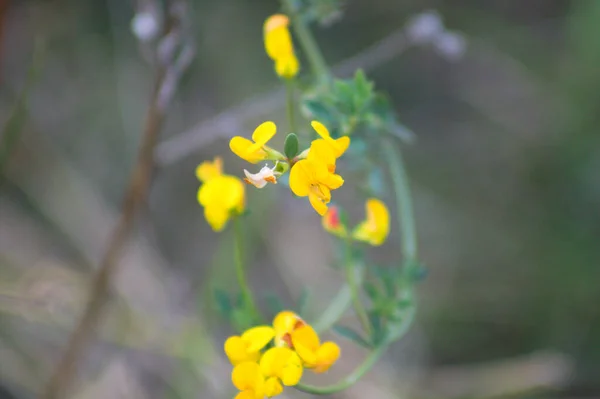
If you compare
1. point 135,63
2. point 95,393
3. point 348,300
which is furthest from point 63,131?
point 348,300

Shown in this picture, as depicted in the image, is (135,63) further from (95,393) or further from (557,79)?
(557,79)

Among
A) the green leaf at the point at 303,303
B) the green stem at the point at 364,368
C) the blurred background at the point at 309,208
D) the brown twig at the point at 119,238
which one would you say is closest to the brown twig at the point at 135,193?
the brown twig at the point at 119,238

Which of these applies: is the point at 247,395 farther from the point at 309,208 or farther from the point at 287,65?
the point at 309,208

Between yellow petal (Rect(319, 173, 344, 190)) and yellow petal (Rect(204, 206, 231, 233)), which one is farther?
yellow petal (Rect(204, 206, 231, 233))

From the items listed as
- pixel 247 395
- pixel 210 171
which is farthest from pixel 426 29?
pixel 247 395

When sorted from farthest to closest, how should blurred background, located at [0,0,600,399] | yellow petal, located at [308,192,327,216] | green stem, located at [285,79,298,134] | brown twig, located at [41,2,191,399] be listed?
blurred background, located at [0,0,600,399], brown twig, located at [41,2,191,399], green stem, located at [285,79,298,134], yellow petal, located at [308,192,327,216]

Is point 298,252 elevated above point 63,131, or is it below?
below

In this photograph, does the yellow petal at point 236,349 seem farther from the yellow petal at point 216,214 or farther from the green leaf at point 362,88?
the green leaf at point 362,88

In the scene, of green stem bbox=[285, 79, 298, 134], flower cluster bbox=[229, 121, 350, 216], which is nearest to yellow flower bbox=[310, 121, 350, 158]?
flower cluster bbox=[229, 121, 350, 216]

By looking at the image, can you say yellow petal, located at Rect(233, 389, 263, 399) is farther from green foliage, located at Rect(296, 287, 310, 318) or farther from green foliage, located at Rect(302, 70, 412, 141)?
green foliage, located at Rect(302, 70, 412, 141)
